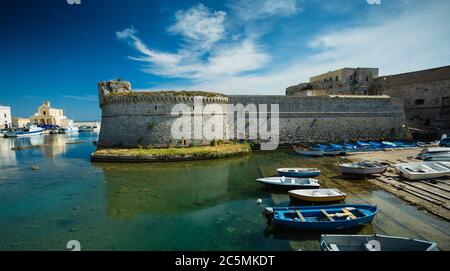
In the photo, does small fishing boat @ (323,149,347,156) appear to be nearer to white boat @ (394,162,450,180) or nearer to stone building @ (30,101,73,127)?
A: white boat @ (394,162,450,180)

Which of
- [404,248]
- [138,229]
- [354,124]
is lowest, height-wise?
[138,229]

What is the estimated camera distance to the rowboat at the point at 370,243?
16.3 ft

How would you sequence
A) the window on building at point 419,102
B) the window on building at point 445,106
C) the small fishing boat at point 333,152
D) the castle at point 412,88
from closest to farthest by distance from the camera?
the small fishing boat at point 333,152, the window on building at point 445,106, the castle at point 412,88, the window on building at point 419,102

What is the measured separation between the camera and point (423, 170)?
1154cm

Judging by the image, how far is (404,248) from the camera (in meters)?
5.08

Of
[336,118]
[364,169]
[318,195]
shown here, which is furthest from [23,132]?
[364,169]

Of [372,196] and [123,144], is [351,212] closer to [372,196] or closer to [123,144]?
[372,196]

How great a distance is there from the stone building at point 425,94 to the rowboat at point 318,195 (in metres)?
26.8

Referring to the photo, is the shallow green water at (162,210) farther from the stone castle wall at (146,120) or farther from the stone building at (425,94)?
the stone building at (425,94)

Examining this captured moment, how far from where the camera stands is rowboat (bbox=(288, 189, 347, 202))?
29.1 feet

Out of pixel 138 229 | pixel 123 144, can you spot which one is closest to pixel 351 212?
pixel 138 229

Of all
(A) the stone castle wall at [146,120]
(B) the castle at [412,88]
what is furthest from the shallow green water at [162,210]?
(B) the castle at [412,88]

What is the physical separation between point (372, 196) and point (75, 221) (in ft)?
38.0

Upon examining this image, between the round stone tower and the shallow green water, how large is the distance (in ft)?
16.2
